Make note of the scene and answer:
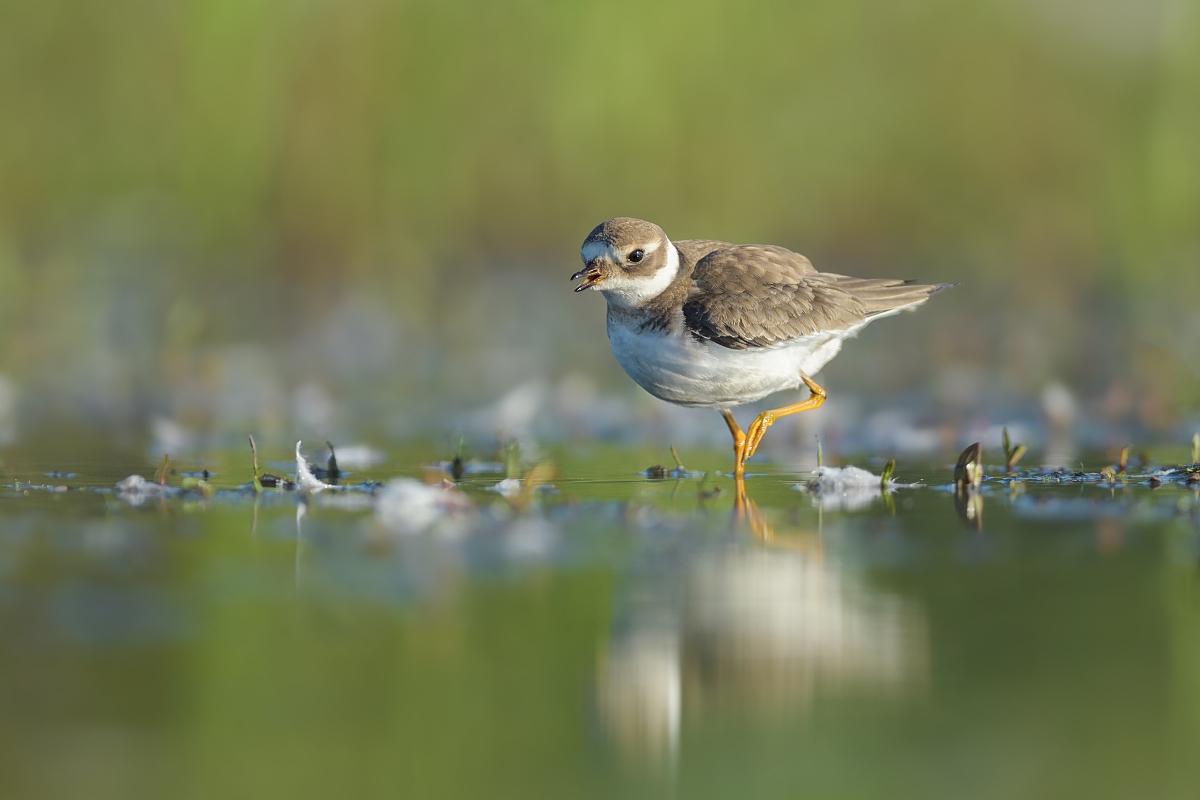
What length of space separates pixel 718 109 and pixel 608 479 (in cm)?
820

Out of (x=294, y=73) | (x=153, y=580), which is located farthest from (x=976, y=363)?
(x=153, y=580)

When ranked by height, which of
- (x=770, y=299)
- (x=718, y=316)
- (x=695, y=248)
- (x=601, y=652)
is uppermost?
(x=695, y=248)

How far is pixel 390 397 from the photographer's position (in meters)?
11.1

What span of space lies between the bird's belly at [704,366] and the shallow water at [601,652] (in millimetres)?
1336

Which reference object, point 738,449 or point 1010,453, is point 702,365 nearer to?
point 738,449

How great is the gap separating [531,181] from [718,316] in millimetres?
8268

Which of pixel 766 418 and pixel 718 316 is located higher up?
pixel 718 316

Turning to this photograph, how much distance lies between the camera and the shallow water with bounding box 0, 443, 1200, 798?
326 cm

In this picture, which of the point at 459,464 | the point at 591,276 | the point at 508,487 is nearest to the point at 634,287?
the point at 591,276

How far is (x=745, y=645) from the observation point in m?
4.12

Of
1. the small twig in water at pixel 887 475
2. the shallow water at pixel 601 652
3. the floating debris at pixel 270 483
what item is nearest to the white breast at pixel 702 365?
the small twig in water at pixel 887 475

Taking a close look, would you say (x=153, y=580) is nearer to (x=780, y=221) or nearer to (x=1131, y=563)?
(x=1131, y=563)

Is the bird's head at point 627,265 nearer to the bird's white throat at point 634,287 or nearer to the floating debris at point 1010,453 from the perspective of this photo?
the bird's white throat at point 634,287

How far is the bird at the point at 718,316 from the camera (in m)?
7.39
